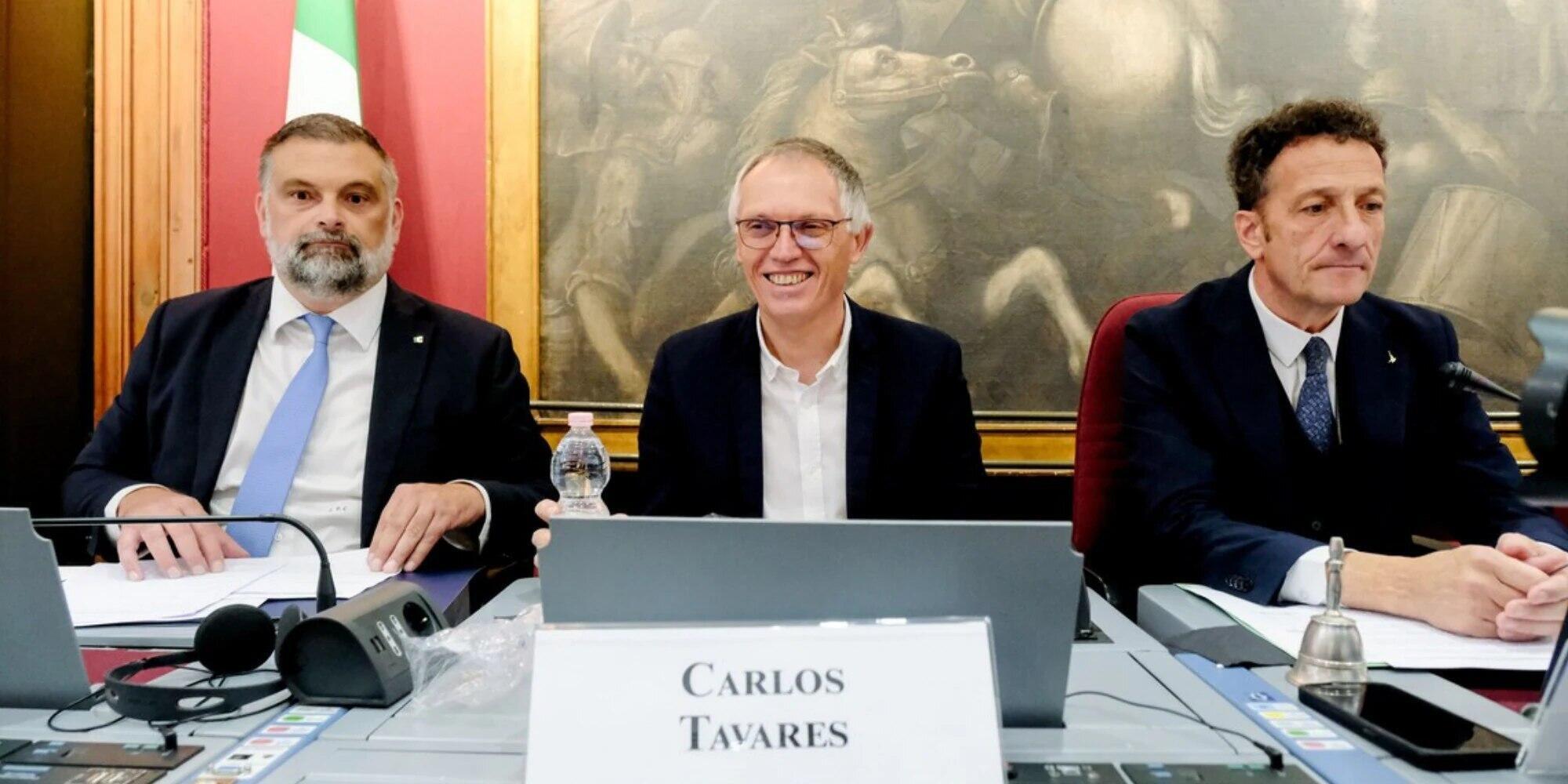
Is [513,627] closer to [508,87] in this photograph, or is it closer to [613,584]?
[613,584]

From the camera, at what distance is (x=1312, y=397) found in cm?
173

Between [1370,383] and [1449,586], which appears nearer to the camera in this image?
[1449,586]

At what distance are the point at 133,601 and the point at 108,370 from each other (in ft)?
5.74

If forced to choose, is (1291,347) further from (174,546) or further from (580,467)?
(174,546)

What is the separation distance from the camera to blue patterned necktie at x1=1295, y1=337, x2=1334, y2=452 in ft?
5.59

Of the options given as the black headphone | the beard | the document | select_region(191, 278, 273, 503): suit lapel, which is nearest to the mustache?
the beard

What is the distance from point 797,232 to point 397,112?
1437mm

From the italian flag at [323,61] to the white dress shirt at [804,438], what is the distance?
138cm

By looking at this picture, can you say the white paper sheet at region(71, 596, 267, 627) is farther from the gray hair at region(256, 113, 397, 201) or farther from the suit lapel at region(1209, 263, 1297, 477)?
the suit lapel at region(1209, 263, 1297, 477)

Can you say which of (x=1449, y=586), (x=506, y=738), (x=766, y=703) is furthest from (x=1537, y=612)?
(x=506, y=738)

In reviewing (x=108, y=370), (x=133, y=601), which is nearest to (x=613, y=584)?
(x=133, y=601)

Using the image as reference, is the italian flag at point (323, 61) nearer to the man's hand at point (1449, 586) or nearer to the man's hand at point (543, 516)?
the man's hand at point (543, 516)

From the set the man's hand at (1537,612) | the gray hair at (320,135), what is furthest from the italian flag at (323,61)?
the man's hand at (1537,612)

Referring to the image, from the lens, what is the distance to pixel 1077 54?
106 inches
